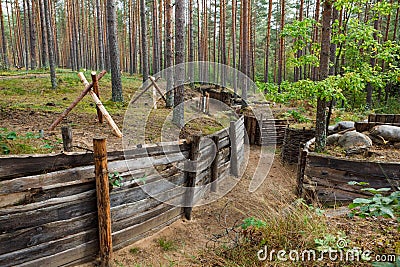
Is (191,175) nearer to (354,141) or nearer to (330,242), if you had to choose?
(330,242)

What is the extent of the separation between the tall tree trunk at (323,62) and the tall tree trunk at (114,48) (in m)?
8.00

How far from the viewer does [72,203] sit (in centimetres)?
352

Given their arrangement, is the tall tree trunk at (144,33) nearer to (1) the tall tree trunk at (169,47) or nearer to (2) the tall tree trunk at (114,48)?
(1) the tall tree trunk at (169,47)

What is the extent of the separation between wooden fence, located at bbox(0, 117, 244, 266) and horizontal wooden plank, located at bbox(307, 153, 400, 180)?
10.0 ft

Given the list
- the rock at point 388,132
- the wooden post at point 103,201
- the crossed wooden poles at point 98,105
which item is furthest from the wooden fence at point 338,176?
the crossed wooden poles at point 98,105

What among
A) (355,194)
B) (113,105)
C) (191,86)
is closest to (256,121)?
(113,105)

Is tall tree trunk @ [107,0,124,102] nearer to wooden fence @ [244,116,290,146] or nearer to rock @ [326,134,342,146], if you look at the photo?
wooden fence @ [244,116,290,146]

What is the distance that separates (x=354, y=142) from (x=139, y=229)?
5584 mm

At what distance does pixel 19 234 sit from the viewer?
122 inches

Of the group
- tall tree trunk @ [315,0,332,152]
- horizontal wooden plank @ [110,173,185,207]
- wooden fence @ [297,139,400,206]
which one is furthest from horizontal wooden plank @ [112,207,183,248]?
tall tree trunk @ [315,0,332,152]

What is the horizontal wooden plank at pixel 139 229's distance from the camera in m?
4.20

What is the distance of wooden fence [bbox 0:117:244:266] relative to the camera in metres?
3.15

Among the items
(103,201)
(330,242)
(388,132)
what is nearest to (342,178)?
(388,132)

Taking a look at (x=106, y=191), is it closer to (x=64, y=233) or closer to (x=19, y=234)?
(x=64, y=233)
